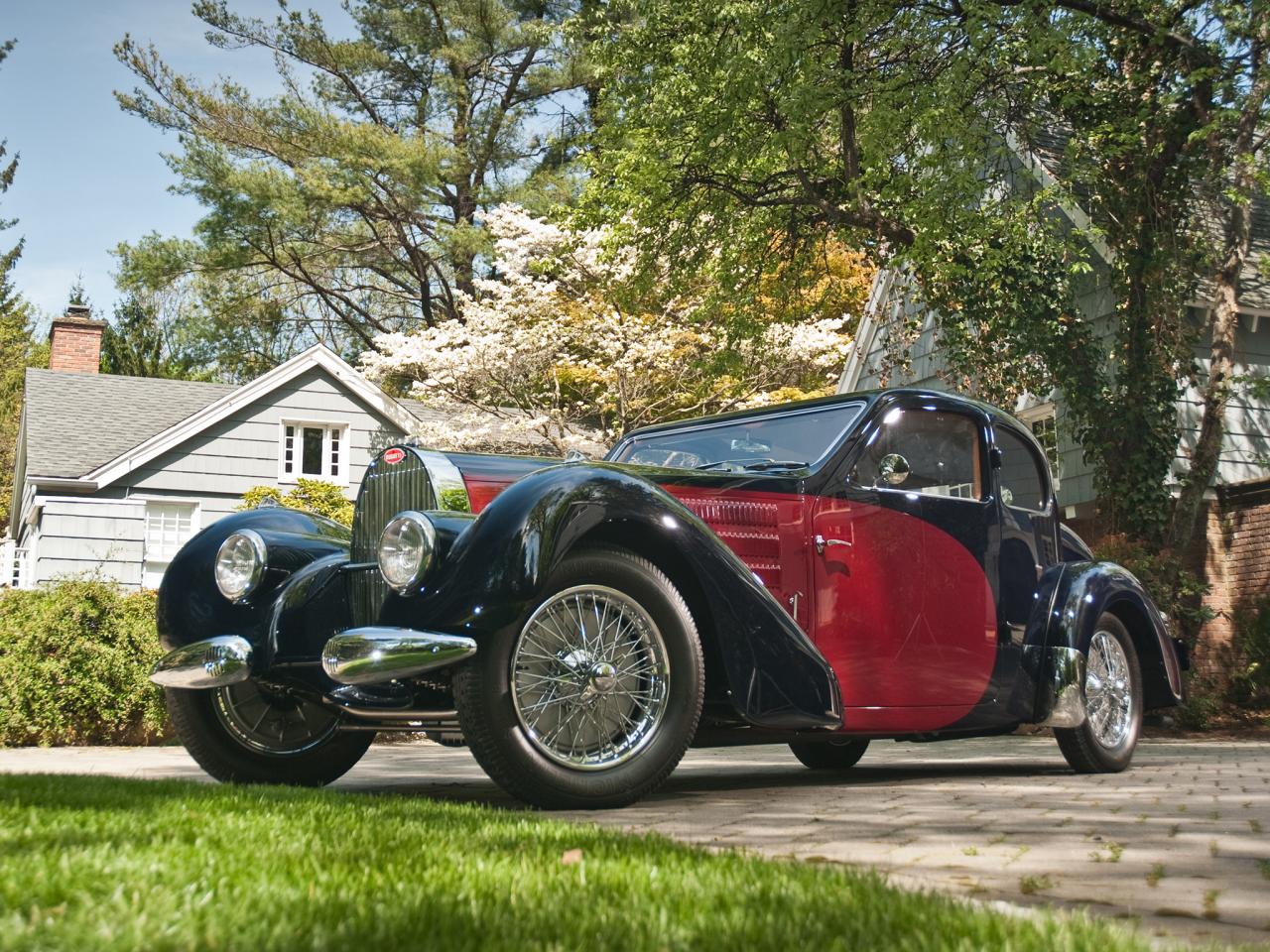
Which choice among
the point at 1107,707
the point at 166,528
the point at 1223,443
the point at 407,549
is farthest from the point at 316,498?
the point at 407,549

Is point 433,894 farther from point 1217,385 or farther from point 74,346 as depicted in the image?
point 74,346

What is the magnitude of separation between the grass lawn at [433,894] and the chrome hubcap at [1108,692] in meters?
4.31

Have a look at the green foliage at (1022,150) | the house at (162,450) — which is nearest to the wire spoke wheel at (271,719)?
the green foliage at (1022,150)

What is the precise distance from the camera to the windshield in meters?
6.11

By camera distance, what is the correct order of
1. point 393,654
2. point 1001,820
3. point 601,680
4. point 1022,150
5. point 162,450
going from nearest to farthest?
point 393,654, point 1001,820, point 601,680, point 1022,150, point 162,450

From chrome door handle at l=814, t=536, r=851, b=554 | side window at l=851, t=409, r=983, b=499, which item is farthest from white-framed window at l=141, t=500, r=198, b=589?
chrome door handle at l=814, t=536, r=851, b=554

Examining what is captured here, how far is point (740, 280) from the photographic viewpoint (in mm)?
19562

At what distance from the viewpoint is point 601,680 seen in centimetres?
473

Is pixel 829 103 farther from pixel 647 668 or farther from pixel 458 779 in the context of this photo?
pixel 647 668

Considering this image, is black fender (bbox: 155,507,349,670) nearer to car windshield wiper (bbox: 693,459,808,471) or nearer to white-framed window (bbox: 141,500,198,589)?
car windshield wiper (bbox: 693,459,808,471)

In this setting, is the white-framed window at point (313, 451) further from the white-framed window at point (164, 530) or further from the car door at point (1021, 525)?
the car door at point (1021, 525)

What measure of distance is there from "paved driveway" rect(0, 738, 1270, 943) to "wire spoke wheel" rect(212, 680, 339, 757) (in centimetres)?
36

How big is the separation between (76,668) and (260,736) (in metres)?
5.14

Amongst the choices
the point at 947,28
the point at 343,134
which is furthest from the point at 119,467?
the point at 947,28
